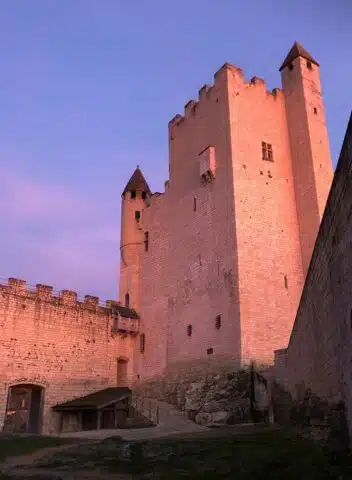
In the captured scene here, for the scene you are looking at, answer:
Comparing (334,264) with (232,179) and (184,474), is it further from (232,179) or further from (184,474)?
(232,179)

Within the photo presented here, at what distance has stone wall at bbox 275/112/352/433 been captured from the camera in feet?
20.7

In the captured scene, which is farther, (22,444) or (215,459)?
(22,444)

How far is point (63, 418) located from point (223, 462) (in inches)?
621

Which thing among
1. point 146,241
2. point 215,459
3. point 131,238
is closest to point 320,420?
point 215,459

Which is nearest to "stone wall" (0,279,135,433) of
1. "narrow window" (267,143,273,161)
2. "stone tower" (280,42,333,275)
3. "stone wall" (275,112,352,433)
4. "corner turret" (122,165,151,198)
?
"corner turret" (122,165,151,198)

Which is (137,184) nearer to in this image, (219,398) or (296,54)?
(296,54)

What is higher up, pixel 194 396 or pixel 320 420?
pixel 194 396

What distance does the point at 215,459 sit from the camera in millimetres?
8562

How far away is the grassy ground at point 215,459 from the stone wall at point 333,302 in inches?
34.1

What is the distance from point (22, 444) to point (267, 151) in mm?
16725

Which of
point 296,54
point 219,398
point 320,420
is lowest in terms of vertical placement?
point 320,420

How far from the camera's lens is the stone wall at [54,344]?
21.1 meters

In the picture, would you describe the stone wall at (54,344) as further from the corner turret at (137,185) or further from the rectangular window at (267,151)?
the rectangular window at (267,151)

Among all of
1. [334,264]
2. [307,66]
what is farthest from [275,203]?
[334,264]
